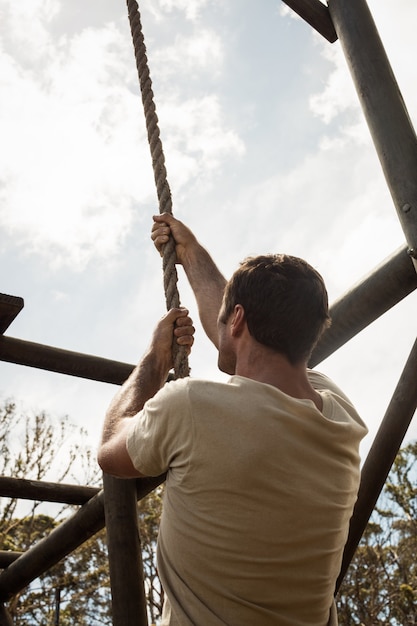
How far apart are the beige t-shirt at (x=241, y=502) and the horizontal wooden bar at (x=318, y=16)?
2.13 meters

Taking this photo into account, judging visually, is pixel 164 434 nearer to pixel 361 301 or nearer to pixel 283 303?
pixel 283 303

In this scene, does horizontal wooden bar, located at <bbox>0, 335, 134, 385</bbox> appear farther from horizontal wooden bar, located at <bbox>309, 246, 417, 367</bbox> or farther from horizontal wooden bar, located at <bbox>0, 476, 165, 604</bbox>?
horizontal wooden bar, located at <bbox>309, 246, 417, 367</bbox>

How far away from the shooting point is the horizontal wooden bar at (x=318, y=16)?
277 cm

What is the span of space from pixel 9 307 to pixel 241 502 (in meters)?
1.51

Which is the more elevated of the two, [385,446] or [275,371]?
[275,371]

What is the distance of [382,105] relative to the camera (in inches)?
88.8

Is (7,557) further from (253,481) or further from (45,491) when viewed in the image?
(253,481)

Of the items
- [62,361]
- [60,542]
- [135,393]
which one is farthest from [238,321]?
[60,542]

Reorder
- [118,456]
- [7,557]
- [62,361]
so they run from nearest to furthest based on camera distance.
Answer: [118,456] → [62,361] → [7,557]

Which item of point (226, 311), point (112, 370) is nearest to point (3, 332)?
point (112, 370)

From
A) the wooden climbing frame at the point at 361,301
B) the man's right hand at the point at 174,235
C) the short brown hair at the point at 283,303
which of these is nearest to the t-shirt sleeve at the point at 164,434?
the short brown hair at the point at 283,303

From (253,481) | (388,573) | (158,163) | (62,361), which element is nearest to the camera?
(253,481)

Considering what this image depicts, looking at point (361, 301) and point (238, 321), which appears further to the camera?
point (361, 301)

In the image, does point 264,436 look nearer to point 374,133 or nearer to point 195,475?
point 195,475
